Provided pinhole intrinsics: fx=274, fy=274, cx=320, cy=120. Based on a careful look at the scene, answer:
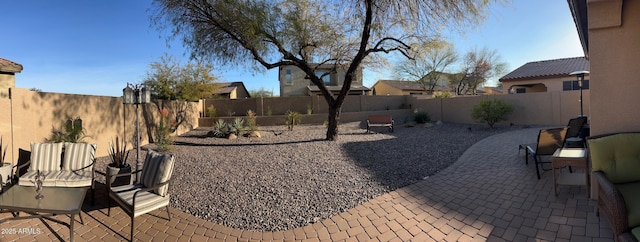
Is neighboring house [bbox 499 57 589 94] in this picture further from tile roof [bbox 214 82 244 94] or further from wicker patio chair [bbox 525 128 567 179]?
tile roof [bbox 214 82 244 94]

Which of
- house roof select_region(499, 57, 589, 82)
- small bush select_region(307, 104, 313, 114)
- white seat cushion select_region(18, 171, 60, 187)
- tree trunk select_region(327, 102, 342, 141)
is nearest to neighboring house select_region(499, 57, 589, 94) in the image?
house roof select_region(499, 57, 589, 82)

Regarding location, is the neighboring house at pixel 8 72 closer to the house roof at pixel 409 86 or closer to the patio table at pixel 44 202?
the patio table at pixel 44 202

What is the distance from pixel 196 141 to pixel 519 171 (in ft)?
33.0

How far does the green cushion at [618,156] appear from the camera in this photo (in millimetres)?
3205

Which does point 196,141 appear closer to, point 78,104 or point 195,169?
point 78,104

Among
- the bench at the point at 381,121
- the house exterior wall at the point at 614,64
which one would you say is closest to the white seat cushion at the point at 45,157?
the house exterior wall at the point at 614,64

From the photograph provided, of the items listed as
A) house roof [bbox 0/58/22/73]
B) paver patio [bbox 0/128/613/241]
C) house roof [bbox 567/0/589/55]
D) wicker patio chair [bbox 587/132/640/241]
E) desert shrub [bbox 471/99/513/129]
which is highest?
house roof [bbox 567/0/589/55]

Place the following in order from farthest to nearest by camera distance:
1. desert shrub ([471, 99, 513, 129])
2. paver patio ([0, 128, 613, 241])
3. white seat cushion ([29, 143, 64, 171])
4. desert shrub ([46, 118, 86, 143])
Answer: desert shrub ([471, 99, 513, 129]), desert shrub ([46, 118, 86, 143]), white seat cushion ([29, 143, 64, 171]), paver patio ([0, 128, 613, 241])

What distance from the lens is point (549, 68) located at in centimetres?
2148

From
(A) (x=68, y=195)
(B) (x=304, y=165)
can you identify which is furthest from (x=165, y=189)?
(B) (x=304, y=165)

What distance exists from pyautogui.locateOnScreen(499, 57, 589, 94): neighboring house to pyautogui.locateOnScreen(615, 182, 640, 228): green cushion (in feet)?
69.4

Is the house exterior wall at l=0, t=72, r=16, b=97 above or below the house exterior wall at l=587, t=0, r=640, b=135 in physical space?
above

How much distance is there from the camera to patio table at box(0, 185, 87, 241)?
10.7 feet

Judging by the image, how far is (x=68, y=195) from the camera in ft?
12.3
